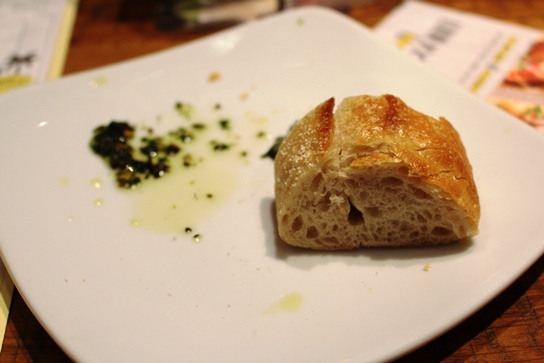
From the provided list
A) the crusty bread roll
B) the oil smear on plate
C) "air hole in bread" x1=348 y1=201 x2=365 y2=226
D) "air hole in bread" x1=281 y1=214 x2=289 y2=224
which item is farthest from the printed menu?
the oil smear on plate

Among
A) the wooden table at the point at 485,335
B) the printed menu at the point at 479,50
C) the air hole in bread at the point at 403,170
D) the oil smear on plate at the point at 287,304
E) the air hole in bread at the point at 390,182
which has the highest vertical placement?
the air hole in bread at the point at 403,170

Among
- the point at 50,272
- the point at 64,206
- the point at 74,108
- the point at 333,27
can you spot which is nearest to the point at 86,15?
the point at 74,108

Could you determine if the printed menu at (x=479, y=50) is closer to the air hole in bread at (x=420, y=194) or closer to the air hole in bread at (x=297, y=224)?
the air hole in bread at (x=420, y=194)

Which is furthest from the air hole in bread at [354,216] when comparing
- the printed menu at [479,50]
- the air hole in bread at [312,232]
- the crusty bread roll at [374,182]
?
the printed menu at [479,50]

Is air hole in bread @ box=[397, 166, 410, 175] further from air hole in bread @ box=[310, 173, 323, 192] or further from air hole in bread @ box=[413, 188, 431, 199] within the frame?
air hole in bread @ box=[310, 173, 323, 192]

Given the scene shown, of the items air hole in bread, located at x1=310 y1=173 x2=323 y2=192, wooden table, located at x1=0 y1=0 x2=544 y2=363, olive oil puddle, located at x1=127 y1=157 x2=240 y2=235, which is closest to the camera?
wooden table, located at x1=0 y1=0 x2=544 y2=363

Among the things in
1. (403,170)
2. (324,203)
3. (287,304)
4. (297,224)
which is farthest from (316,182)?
(287,304)

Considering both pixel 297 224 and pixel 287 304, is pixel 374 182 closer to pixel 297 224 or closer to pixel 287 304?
pixel 297 224
